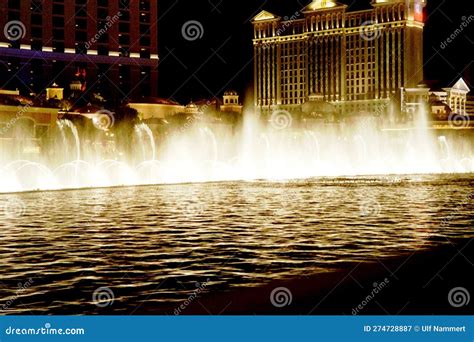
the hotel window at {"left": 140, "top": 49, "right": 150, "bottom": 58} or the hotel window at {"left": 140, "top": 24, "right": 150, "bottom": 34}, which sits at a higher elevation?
the hotel window at {"left": 140, "top": 24, "right": 150, "bottom": 34}

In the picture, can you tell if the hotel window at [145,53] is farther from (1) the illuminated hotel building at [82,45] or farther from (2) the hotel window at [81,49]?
(2) the hotel window at [81,49]

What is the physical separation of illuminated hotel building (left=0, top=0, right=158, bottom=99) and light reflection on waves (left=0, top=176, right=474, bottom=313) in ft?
214

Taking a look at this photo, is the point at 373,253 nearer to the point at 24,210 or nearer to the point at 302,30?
the point at 24,210

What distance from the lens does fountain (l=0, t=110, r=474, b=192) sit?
136 ft

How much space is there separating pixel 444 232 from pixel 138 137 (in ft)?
188

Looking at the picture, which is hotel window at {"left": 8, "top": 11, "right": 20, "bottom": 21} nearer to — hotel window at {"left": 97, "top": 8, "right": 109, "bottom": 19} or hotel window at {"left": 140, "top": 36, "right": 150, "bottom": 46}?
hotel window at {"left": 97, "top": 8, "right": 109, "bottom": 19}

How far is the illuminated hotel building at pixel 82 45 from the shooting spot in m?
86.2

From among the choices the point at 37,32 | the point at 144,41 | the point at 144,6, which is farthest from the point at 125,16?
the point at 37,32

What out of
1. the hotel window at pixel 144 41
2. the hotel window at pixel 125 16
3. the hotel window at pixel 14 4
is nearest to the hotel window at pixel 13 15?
the hotel window at pixel 14 4

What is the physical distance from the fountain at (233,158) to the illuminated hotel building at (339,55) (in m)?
32.4

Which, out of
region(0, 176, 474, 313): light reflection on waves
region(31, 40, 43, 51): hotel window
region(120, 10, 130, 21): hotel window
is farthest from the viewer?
A: region(120, 10, 130, 21): hotel window

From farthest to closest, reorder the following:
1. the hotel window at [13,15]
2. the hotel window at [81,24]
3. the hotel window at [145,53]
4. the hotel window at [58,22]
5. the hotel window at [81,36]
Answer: the hotel window at [145,53] → the hotel window at [81,24] → the hotel window at [81,36] → the hotel window at [58,22] → the hotel window at [13,15]

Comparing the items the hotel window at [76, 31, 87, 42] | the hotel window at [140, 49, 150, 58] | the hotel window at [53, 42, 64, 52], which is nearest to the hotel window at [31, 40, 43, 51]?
the hotel window at [53, 42, 64, 52]

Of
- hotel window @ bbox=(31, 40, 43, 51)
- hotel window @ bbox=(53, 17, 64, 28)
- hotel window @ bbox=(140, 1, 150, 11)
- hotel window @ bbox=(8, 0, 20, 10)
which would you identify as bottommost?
hotel window @ bbox=(31, 40, 43, 51)
